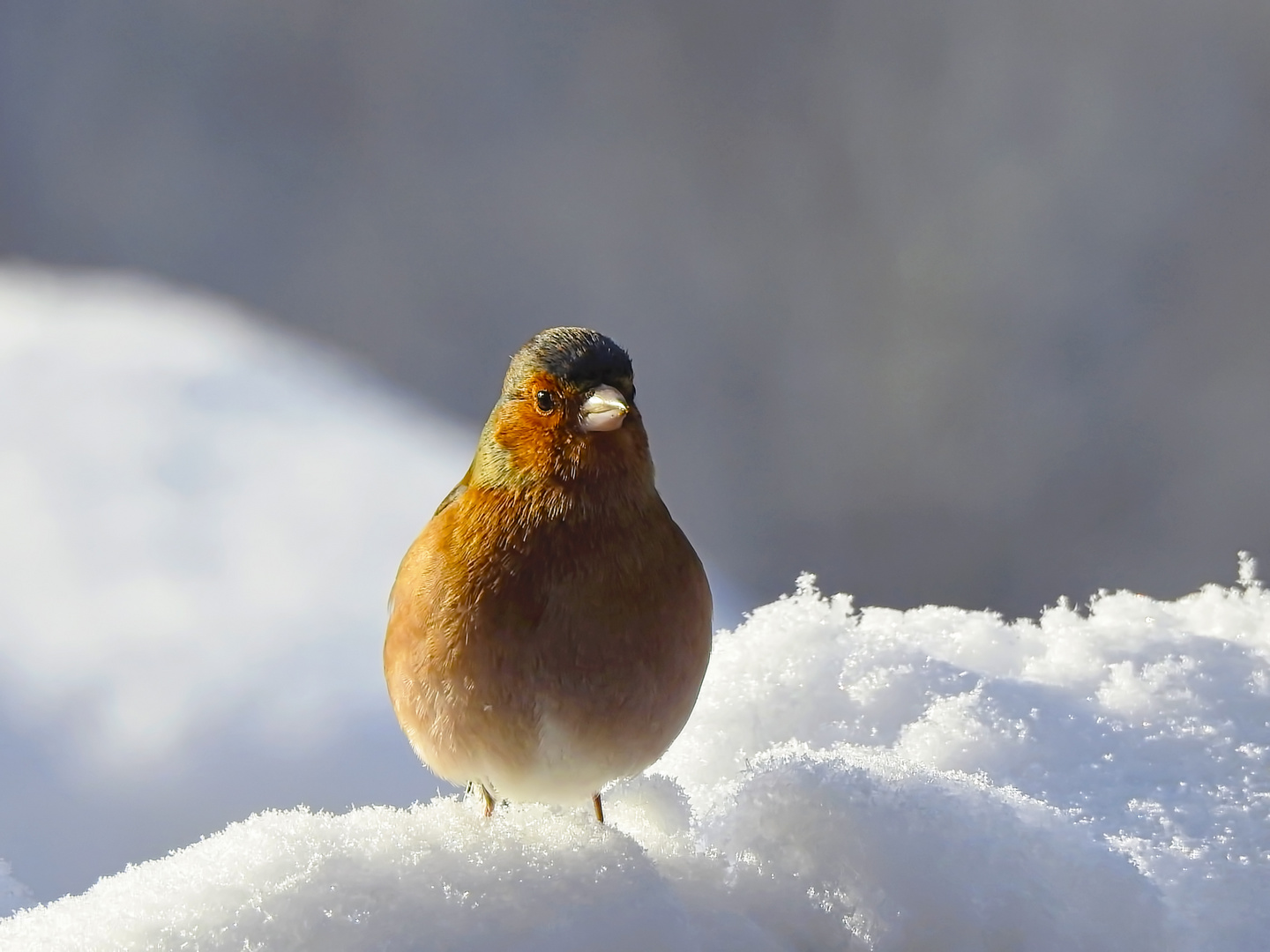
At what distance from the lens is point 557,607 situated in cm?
43

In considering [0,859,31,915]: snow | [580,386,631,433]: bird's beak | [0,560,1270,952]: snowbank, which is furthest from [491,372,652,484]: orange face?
[0,859,31,915]: snow

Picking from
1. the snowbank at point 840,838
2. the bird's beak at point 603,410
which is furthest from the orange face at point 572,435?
the snowbank at point 840,838

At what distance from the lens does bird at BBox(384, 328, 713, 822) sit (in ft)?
1.43

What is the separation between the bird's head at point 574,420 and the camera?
450 mm

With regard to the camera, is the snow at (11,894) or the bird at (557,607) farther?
the snow at (11,894)

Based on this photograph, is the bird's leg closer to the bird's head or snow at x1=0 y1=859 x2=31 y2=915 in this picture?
the bird's head

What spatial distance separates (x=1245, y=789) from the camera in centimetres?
59

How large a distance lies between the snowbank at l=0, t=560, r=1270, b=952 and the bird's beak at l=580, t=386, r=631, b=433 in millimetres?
164

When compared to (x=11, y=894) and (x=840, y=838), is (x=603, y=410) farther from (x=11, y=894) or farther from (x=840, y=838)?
(x=11, y=894)

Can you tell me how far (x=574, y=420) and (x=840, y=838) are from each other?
0.21 metres

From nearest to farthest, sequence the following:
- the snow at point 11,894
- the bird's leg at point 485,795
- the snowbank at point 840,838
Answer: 1. the snowbank at point 840,838
2. the bird's leg at point 485,795
3. the snow at point 11,894

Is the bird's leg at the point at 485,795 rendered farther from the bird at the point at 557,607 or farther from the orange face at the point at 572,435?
the orange face at the point at 572,435

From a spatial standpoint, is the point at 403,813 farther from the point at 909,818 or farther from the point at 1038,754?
the point at 1038,754

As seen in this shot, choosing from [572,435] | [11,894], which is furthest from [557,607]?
[11,894]
